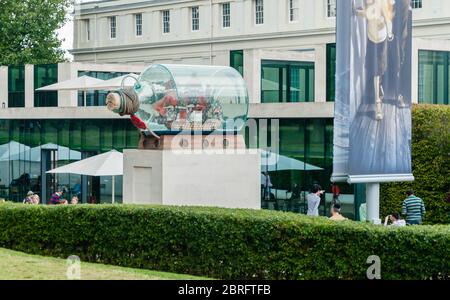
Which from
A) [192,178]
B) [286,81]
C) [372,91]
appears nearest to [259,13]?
[286,81]

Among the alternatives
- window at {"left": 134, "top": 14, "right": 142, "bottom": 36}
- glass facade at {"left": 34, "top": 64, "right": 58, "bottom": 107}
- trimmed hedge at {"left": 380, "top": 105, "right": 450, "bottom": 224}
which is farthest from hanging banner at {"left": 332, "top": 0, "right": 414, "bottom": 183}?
window at {"left": 134, "top": 14, "right": 142, "bottom": 36}

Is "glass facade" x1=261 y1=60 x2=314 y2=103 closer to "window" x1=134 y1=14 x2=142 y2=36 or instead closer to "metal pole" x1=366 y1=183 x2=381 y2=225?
"metal pole" x1=366 y1=183 x2=381 y2=225

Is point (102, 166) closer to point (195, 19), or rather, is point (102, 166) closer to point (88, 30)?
point (195, 19)

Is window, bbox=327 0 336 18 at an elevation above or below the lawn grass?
above

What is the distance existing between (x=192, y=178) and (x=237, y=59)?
1281 centimetres

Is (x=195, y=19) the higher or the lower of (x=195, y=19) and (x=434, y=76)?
the higher

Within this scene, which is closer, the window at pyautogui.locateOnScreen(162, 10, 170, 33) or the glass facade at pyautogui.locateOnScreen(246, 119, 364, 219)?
the glass facade at pyautogui.locateOnScreen(246, 119, 364, 219)

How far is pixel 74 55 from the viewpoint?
79000mm

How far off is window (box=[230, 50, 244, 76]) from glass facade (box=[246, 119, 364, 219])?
244 cm

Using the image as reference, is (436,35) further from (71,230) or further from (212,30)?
(71,230)

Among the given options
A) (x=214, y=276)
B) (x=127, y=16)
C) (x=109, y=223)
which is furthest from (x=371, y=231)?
(x=127, y=16)

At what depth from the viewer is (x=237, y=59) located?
3619 cm

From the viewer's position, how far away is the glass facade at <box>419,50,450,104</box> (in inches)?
1351

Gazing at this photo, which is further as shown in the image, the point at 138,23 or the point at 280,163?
the point at 138,23
